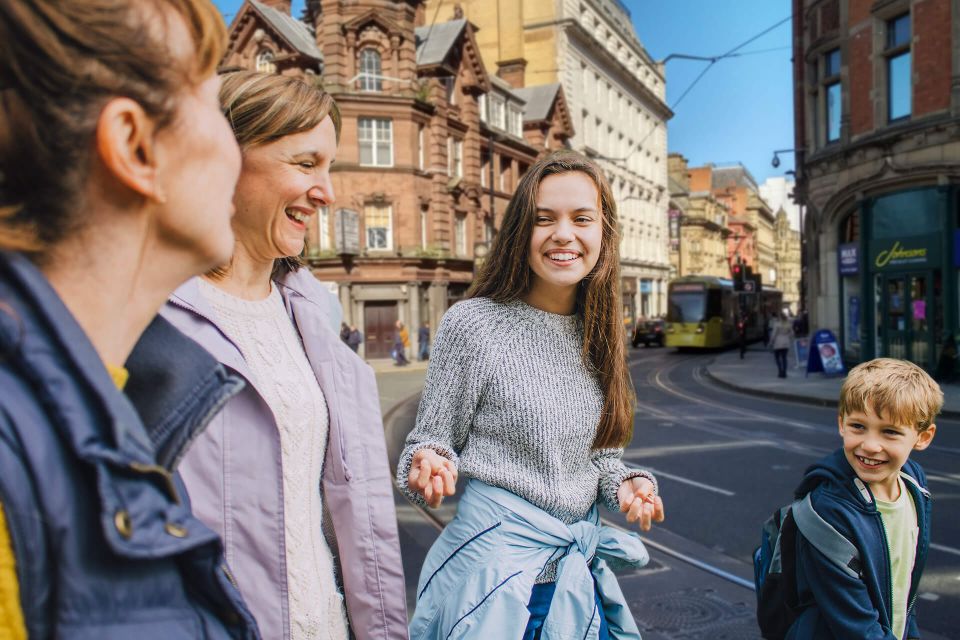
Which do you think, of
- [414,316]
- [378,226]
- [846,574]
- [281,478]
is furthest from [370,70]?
[281,478]

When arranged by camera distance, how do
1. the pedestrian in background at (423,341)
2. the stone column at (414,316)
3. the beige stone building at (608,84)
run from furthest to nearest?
1. the beige stone building at (608,84)
2. the stone column at (414,316)
3. the pedestrian in background at (423,341)

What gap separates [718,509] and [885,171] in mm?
14357

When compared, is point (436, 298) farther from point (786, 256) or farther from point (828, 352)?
point (786, 256)

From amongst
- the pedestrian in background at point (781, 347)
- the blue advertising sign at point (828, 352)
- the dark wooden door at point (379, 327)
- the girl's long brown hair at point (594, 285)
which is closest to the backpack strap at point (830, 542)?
the girl's long brown hair at point (594, 285)

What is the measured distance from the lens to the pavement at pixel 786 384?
14414 millimetres

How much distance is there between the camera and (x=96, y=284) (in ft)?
2.46

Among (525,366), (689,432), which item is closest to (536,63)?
(689,432)

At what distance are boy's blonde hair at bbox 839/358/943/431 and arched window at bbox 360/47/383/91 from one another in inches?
1117

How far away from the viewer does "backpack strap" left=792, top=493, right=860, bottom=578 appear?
2.30 m

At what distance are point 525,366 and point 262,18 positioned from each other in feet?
97.6

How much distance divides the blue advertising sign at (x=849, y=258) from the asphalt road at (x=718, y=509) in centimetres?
673

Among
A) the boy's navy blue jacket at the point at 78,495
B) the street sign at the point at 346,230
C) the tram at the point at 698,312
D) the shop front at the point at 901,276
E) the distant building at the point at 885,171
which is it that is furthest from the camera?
the tram at the point at 698,312

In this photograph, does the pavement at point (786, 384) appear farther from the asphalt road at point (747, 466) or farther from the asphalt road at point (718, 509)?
the asphalt road at point (718, 509)

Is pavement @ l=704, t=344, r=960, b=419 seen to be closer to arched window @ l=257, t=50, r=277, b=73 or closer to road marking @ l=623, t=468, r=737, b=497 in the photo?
road marking @ l=623, t=468, r=737, b=497
